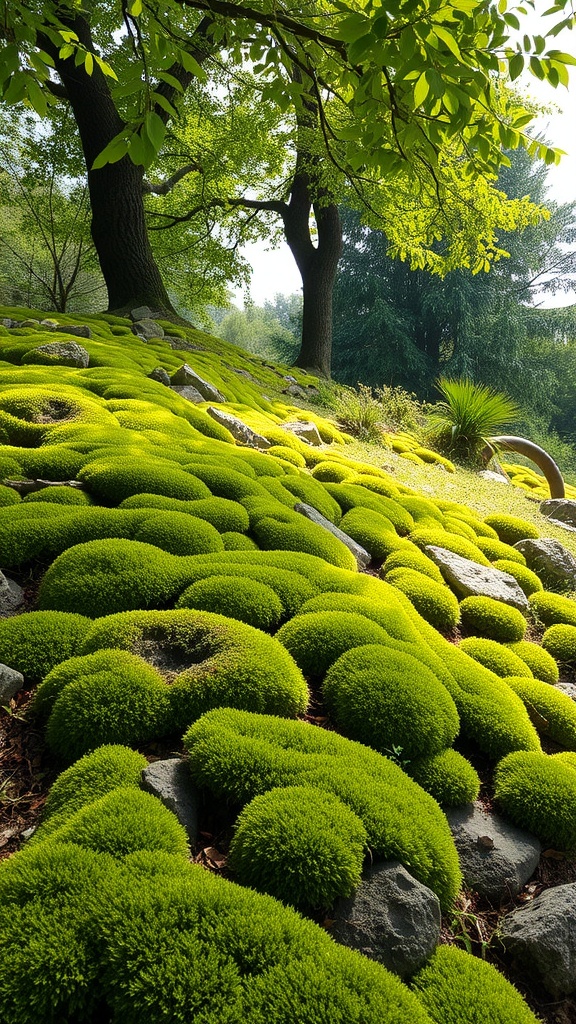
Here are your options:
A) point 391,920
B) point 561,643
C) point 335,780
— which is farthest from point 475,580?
point 391,920

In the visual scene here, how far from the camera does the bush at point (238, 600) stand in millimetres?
2795

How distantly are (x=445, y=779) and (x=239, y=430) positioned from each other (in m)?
4.83

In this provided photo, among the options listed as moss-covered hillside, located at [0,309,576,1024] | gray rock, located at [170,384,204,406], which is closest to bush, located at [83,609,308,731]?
moss-covered hillside, located at [0,309,576,1024]

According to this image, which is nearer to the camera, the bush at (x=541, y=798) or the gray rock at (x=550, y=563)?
the bush at (x=541, y=798)

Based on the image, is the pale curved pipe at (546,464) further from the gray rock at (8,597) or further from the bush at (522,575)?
the gray rock at (8,597)

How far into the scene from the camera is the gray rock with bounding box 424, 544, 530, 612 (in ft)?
14.3

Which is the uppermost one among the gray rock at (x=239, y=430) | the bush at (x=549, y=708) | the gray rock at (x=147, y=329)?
the gray rock at (x=147, y=329)

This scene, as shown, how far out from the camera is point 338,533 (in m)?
4.52

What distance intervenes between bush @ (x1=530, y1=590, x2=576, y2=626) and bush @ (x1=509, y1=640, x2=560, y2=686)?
0.80m

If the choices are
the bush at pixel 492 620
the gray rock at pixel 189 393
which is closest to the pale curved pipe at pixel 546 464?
the gray rock at pixel 189 393

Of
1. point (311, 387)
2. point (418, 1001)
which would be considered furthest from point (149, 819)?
point (311, 387)

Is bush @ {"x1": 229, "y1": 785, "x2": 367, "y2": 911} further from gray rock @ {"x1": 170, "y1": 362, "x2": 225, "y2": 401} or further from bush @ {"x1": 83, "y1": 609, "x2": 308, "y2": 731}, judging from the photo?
gray rock @ {"x1": 170, "y1": 362, "x2": 225, "y2": 401}

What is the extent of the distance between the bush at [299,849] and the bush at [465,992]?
31cm

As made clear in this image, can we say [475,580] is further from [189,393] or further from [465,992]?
[189,393]
